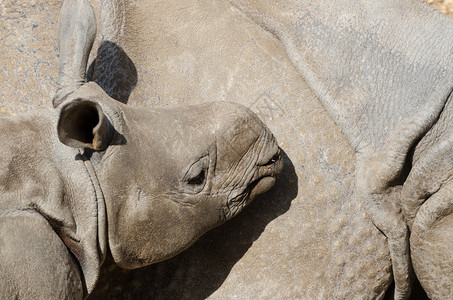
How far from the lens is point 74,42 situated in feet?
6.31

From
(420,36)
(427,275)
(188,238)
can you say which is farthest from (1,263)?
(420,36)

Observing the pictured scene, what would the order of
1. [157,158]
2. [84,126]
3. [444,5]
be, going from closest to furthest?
[84,126]
[157,158]
[444,5]

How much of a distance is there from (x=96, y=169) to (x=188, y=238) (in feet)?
1.07

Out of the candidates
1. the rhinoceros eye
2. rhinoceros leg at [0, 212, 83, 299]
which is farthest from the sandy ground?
rhinoceros leg at [0, 212, 83, 299]

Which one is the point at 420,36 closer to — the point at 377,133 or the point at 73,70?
the point at 377,133

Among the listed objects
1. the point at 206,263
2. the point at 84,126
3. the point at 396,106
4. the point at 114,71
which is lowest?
the point at 206,263

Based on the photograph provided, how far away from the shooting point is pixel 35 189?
63.4 inches

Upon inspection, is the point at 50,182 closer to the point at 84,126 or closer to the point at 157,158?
the point at 84,126

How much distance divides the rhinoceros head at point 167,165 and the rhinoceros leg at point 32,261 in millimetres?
162

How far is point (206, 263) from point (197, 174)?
40 centimetres

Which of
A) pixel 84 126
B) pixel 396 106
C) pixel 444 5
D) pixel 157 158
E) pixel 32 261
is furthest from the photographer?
pixel 444 5

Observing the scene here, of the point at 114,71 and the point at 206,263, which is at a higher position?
the point at 114,71

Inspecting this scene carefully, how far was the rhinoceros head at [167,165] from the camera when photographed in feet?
5.60

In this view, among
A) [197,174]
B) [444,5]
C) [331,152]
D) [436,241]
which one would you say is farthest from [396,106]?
[444,5]
